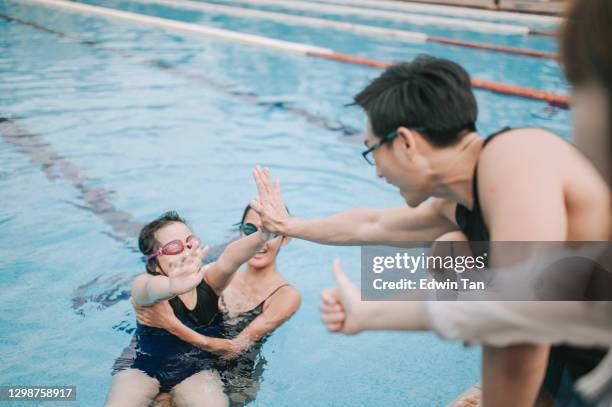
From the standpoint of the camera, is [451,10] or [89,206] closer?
[89,206]

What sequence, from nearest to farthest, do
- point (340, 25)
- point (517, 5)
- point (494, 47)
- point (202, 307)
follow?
1. point (202, 307)
2. point (494, 47)
3. point (340, 25)
4. point (517, 5)

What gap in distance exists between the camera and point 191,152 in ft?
22.9

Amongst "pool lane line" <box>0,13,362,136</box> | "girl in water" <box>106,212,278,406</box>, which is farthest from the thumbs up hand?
"pool lane line" <box>0,13,362,136</box>

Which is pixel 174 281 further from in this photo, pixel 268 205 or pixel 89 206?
pixel 89 206

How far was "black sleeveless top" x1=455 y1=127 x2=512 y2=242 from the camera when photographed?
6.73 ft

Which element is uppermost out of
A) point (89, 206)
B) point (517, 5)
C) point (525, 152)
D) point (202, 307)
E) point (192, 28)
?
point (525, 152)

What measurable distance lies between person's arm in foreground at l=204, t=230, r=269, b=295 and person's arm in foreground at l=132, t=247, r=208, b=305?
328 millimetres

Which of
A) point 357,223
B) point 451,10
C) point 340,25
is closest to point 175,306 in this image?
point 357,223

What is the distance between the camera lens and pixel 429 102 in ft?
6.99

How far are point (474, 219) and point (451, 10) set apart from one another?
1484 centimetres

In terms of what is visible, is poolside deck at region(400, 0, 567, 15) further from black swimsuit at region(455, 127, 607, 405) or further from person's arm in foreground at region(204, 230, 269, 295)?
black swimsuit at region(455, 127, 607, 405)

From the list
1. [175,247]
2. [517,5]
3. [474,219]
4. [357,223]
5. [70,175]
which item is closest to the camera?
[474,219]

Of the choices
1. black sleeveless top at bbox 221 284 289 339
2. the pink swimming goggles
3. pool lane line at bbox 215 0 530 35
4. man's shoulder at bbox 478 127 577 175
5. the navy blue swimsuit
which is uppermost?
man's shoulder at bbox 478 127 577 175

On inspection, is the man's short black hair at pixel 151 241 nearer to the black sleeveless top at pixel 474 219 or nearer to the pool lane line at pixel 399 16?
the black sleeveless top at pixel 474 219
